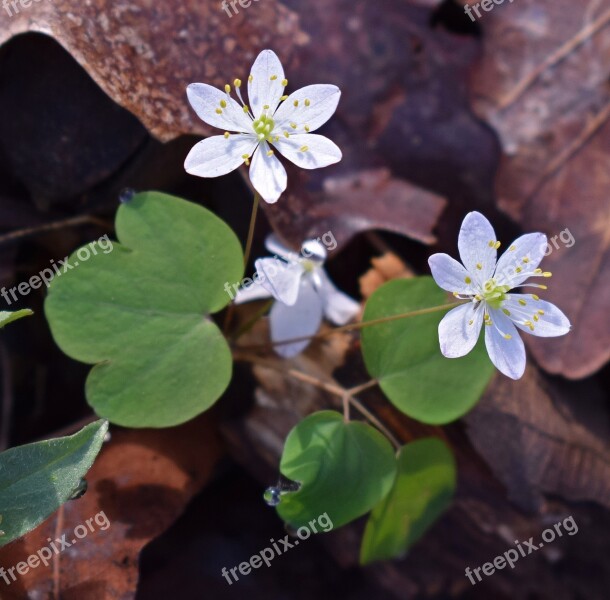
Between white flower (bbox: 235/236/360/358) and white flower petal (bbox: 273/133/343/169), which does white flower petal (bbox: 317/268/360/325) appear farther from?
white flower petal (bbox: 273/133/343/169)

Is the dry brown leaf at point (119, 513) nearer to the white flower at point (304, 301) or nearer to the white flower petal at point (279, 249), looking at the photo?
the white flower at point (304, 301)

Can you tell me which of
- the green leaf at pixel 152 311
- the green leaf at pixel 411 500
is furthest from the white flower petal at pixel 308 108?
the green leaf at pixel 411 500

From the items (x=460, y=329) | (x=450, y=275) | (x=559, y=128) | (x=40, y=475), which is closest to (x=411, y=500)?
(x=460, y=329)

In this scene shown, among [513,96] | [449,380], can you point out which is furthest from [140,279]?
[513,96]

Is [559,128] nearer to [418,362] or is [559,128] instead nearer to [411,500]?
[418,362]

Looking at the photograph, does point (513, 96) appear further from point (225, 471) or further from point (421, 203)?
point (225, 471)

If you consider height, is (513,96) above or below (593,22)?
below
